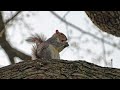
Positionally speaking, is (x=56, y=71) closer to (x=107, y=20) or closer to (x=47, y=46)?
(x=107, y=20)

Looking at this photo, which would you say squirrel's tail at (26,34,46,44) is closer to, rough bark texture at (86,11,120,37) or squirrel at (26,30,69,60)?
squirrel at (26,30,69,60)

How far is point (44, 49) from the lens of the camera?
2336 millimetres

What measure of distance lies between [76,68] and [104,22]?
1.69 feet

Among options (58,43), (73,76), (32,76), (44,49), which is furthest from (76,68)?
(58,43)

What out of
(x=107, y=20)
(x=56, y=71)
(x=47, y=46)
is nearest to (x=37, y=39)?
(x=47, y=46)

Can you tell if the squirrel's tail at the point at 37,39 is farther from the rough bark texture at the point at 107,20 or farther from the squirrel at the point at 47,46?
the rough bark texture at the point at 107,20

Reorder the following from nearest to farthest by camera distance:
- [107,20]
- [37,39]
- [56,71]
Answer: [56,71] < [107,20] < [37,39]

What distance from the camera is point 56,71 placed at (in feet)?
5.35

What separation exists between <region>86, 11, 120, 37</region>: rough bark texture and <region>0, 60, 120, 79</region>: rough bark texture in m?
0.39

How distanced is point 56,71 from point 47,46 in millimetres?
813

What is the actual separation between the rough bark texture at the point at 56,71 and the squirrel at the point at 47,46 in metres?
0.56

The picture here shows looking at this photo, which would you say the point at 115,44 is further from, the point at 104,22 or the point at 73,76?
the point at 73,76

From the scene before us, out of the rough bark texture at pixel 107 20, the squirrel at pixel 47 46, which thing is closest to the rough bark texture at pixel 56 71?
the rough bark texture at pixel 107 20

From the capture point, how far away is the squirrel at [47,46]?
2293 mm
